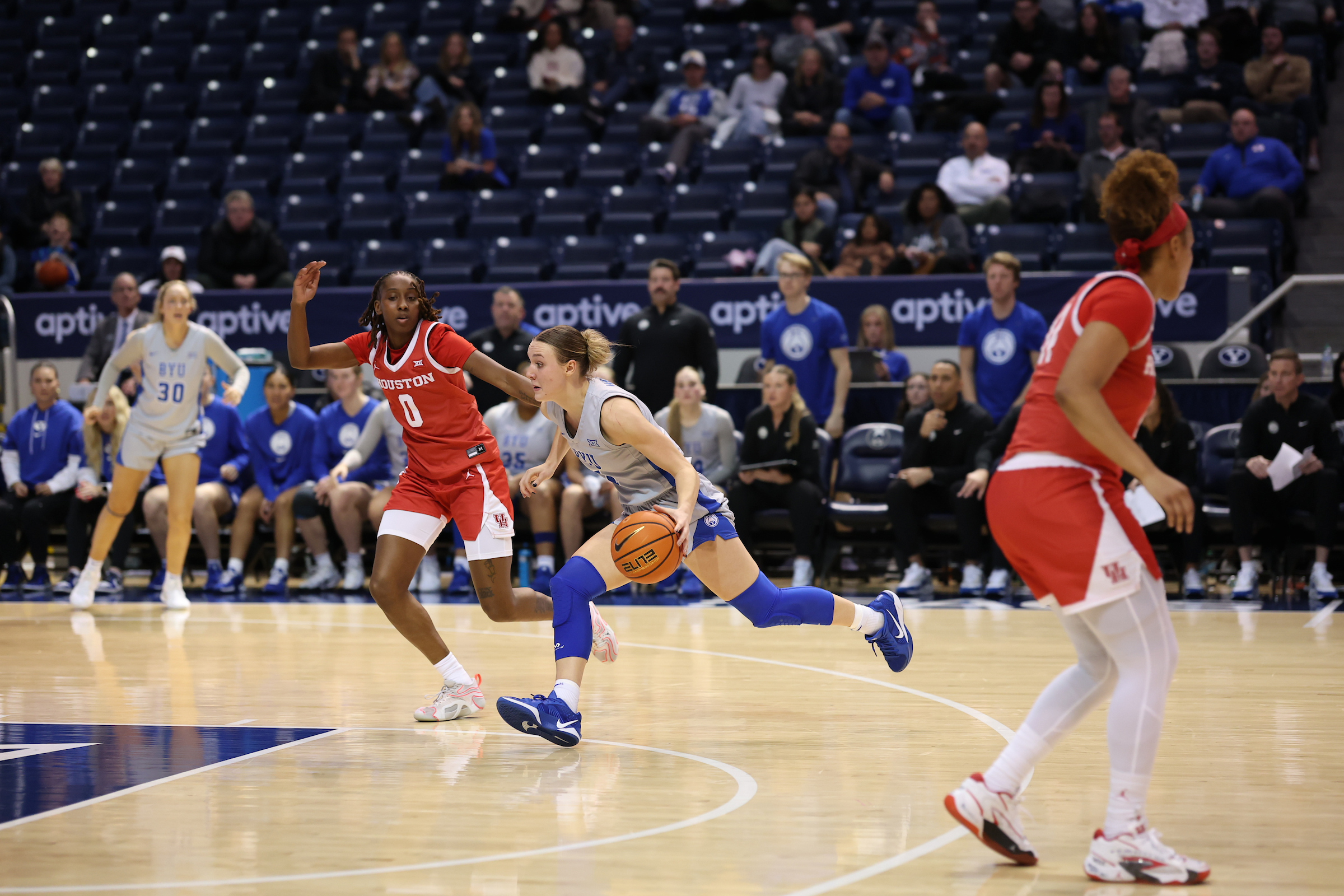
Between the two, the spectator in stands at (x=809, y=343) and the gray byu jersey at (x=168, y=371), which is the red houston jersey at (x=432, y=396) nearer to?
the gray byu jersey at (x=168, y=371)

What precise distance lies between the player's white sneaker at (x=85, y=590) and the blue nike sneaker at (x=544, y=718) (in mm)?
5488

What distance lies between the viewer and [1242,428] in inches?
357

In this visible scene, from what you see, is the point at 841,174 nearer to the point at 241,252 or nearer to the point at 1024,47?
the point at 1024,47

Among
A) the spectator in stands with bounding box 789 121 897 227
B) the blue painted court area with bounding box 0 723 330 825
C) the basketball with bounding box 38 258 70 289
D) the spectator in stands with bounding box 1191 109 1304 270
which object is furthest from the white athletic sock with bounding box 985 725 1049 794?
the basketball with bounding box 38 258 70 289

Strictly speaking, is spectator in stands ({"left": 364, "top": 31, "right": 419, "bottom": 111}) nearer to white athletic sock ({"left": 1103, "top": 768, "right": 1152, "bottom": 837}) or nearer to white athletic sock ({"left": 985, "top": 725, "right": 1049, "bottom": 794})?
white athletic sock ({"left": 985, "top": 725, "right": 1049, "bottom": 794})

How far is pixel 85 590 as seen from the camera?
9.12m

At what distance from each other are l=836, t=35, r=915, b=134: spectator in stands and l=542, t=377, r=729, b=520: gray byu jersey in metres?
9.42

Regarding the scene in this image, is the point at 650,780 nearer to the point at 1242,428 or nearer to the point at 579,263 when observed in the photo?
the point at 1242,428

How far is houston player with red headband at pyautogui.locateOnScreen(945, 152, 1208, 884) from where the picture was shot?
10.4 ft

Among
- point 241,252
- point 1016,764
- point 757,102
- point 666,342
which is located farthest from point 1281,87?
point 1016,764

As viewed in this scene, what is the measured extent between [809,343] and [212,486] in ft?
14.9

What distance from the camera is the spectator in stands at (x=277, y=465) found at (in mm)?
10422

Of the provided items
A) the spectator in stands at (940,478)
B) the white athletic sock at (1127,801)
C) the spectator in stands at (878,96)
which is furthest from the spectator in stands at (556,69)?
the white athletic sock at (1127,801)

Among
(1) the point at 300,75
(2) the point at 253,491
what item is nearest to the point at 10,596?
(2) the point at 253,491
